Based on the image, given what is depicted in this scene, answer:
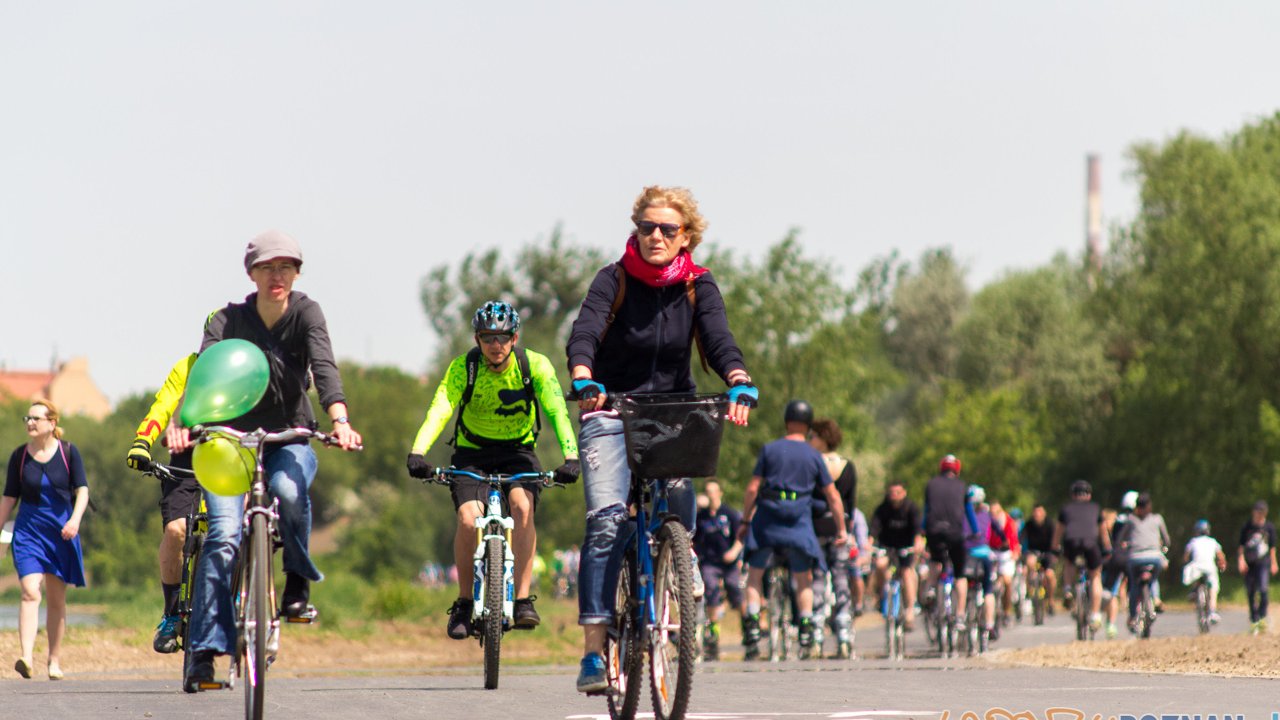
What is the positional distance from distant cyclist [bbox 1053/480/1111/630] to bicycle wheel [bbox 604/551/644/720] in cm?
1344

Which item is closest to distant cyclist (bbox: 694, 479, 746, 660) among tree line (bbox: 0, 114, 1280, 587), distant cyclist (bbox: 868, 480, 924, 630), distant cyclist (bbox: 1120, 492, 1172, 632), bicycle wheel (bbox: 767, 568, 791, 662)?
distant cyclist (bbox: 868, 480, 924, 630)

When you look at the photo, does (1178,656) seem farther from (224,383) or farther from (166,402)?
(224,383)

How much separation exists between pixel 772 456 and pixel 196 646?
28.6 ft

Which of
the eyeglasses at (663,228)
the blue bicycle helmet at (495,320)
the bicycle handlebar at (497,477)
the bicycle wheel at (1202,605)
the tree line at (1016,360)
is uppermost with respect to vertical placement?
the tree line at (1016,360)

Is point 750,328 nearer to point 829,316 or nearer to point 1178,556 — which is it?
point 829,316

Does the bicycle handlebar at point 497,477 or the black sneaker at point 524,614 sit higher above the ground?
the bicycle handlebar at point 497,477

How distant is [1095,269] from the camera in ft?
174

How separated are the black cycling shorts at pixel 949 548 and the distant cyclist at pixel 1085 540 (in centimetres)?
347

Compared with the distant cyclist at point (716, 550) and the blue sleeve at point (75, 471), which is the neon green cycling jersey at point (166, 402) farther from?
the distant cyclist at point (716, 550)

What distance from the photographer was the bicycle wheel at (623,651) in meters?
7.82

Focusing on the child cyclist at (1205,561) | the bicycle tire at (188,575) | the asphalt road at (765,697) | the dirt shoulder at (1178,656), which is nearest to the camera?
the asphalt road at (765,697)

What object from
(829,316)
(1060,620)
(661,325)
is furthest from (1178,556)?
(661,325)

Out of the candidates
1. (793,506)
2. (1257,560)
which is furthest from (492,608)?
(1257,560)

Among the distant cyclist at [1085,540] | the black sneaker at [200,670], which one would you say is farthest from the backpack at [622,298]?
the distant cyclist at [1085,540]
